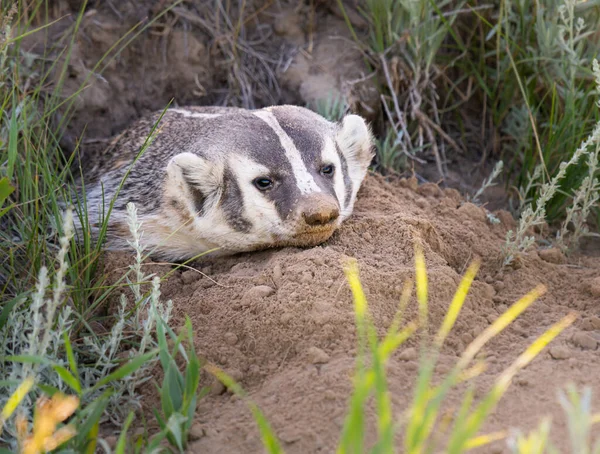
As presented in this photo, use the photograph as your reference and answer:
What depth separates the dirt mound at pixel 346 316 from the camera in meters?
2.10

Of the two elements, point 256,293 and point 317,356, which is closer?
point 317,356

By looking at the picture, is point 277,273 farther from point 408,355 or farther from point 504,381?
point 504,381

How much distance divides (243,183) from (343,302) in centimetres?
79

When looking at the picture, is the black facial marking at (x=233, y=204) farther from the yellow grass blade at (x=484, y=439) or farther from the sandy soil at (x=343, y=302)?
the yellow grass blade at (x=484, y=439)

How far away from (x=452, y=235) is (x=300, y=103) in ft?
5.05

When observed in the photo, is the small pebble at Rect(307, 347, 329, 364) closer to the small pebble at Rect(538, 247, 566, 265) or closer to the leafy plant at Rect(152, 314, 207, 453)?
the leafy plant at Rect(152, 314, 207, 453)

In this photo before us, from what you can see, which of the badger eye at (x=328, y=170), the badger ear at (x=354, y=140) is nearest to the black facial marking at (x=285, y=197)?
the badger eye at (x=328, y=170)

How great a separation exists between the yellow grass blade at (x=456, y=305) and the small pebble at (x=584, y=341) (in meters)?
0.37

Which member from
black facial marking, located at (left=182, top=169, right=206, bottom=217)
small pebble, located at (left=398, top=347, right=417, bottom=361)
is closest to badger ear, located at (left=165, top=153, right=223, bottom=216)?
black facial marking, located at (left=182, top=169, right=206, bottom=217)

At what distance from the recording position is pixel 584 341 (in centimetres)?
242

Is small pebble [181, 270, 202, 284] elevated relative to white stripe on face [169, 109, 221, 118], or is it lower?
lower

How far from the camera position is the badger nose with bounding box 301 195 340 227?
9.21 feet

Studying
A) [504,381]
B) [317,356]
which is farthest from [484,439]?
[317,356]

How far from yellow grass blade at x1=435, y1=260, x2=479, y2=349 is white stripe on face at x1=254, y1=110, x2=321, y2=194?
0.67m
